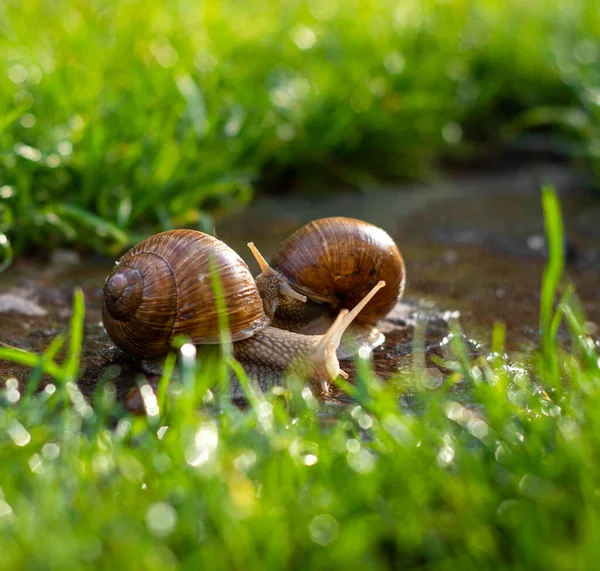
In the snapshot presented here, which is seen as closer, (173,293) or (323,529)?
(323,529)

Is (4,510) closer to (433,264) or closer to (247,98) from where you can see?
(433,264)

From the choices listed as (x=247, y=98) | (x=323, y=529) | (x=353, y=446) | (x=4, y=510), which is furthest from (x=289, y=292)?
(x=247, y=98)

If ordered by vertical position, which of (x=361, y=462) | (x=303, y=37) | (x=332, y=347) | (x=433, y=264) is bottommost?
(x=433, y=264)

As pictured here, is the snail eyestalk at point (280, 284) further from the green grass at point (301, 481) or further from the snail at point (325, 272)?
the green grass at point (301, 481)

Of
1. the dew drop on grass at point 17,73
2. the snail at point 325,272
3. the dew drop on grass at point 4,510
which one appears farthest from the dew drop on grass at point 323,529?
the dew drop on grass at point 17,73

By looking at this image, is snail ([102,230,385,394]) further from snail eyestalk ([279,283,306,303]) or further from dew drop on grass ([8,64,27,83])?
dew drop on grass ([8,64,27,83])

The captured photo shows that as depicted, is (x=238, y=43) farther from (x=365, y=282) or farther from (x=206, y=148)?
(x=365, y=282)

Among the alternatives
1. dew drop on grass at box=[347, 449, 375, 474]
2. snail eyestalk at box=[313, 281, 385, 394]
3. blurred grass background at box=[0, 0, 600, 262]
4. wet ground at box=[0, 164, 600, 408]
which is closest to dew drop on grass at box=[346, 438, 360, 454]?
dew drop on grass at box=[347, 449, 375, 474]
